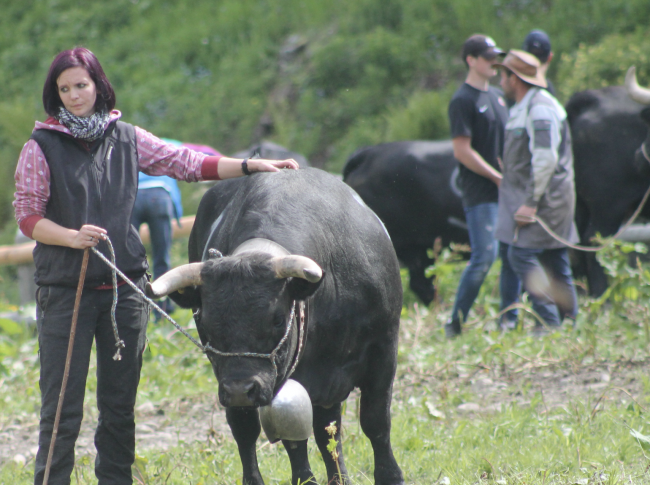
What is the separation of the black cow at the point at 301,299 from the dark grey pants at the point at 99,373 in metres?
0.49

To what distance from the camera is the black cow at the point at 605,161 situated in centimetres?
741

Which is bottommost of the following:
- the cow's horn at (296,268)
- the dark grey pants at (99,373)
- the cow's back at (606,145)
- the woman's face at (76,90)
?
the cow's back at (606,145)

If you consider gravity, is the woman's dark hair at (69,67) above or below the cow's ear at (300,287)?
above

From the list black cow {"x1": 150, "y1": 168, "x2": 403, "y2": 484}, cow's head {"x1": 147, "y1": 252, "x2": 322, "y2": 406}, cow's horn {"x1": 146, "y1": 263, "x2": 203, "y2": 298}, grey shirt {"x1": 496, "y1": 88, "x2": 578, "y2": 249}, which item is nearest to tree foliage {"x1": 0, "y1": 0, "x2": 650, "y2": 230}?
grey shirt {"x1": 496, "y1": 88, "x2": 578, "y2": 249}

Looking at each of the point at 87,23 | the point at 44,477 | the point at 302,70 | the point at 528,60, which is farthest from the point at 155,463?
the point at 87,23

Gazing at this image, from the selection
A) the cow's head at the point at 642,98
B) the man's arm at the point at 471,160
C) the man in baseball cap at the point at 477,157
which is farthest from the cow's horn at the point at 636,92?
the man's arm at the point at 471,160

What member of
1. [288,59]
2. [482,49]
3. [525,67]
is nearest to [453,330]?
[525,67]

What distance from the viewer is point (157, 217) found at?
288 inches

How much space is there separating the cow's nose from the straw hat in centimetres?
403

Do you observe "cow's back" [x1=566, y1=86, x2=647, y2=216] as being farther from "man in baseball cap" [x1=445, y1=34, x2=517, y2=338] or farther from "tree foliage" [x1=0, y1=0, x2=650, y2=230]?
"tree foliage" [x1=0, y1=0, x2=650, y2=230]

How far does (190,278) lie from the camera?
309 cm

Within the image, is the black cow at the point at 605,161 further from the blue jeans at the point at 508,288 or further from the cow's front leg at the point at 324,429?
the cow's front leg at the point at 324,429

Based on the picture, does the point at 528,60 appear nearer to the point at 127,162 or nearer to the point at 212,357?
the point at 127,162

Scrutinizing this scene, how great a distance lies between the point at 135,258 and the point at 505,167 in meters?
3.45
